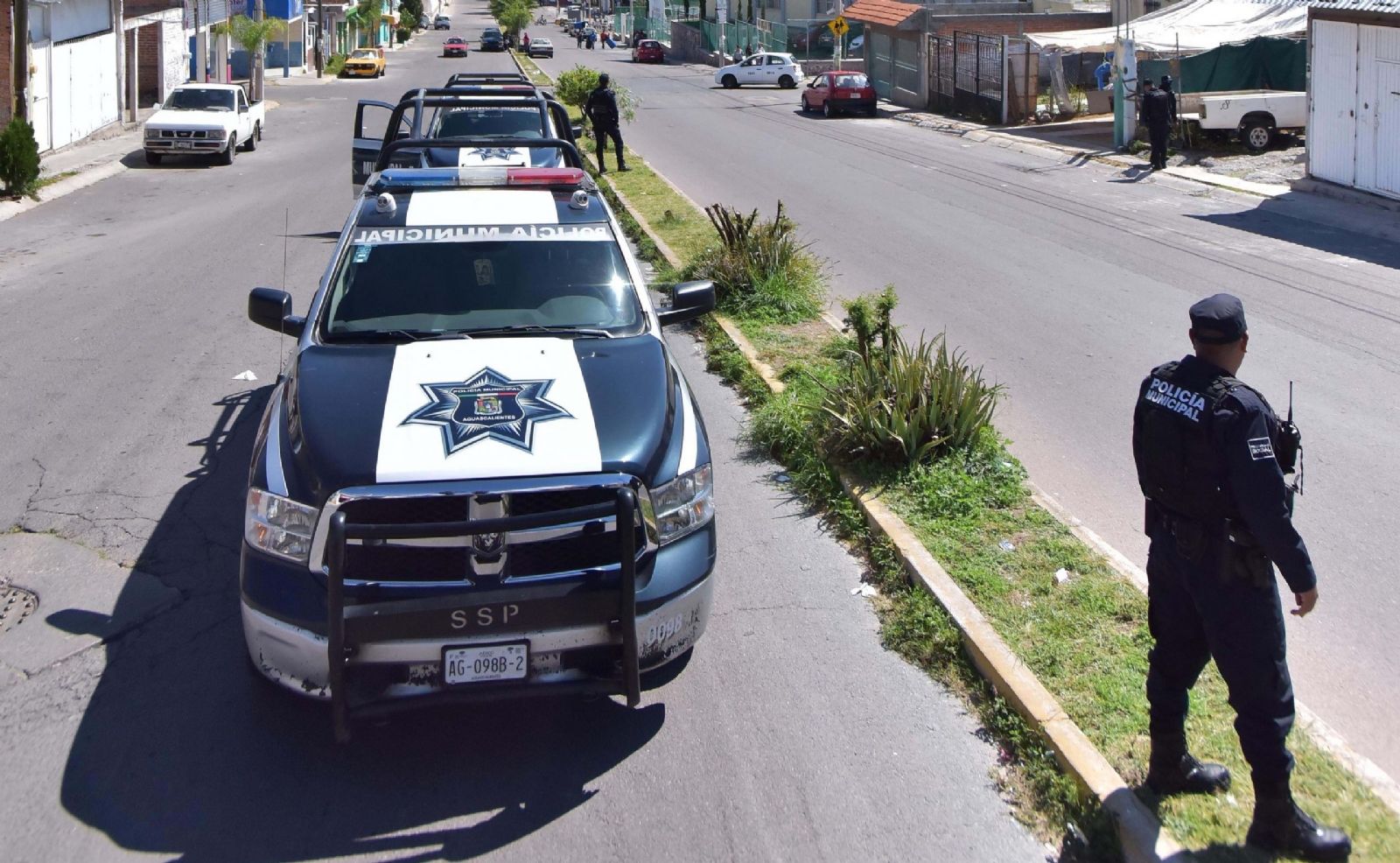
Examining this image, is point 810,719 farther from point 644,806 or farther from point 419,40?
point 419,40

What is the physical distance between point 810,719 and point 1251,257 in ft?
39.1

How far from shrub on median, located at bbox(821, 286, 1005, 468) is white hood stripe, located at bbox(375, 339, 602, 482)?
2.44 m

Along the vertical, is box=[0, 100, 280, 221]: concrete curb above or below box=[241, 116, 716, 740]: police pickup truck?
above

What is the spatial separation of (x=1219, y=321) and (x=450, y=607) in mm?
2584

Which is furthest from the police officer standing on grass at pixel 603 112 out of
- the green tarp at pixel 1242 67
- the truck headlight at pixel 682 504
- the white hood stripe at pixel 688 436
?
the truck headlight at pixel 682 504

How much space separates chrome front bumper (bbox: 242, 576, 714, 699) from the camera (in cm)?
429

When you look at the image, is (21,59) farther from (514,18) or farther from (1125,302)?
(514,18)

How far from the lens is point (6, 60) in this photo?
2495 cm

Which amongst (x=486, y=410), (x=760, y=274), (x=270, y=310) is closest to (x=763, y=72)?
(x=760, y=274)

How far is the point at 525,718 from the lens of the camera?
4.94 meters

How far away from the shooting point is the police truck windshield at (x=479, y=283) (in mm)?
5777

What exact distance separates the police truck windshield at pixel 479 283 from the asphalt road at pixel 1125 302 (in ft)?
9.66

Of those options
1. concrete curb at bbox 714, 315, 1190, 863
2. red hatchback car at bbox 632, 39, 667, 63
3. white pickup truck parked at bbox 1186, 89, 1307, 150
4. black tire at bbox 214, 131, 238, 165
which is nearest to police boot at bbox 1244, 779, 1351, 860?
concrete curb at bbox 714, 315, 1190, 863

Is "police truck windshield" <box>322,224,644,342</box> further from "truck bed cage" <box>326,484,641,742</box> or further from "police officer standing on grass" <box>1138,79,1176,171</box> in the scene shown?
"police officer standing on grass" <box>1138,79,1176,171</box>
